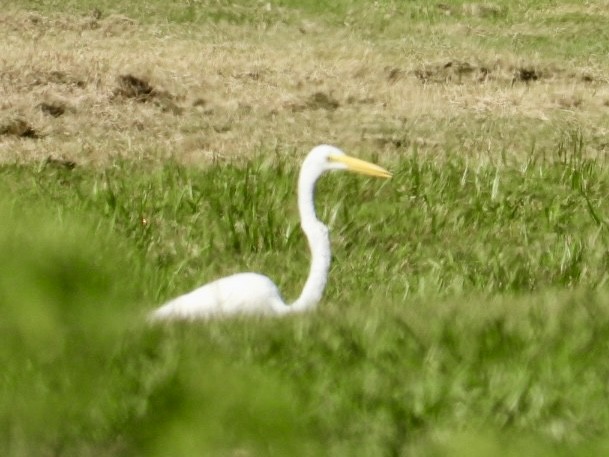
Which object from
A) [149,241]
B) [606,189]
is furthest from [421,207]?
[149,241]

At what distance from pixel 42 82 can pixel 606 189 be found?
18.0 feet

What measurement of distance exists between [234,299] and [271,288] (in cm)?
20

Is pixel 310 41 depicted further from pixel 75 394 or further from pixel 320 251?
pixel 75 394

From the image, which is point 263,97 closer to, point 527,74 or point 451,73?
point 451,73

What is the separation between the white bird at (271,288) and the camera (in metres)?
5.42

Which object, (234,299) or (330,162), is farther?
(330,162)

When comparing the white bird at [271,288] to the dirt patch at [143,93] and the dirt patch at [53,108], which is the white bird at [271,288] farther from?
the dirt patch at [143,93]

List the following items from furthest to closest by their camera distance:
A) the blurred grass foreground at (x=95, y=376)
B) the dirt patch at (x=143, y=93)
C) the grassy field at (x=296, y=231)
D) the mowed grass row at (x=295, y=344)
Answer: the dirt patch at (x=143, y=93) → the grassy field at (x=296, y=231) → the mowed grass row at (x=295, y=344) → the blurred grass foreground at (x=95, y=376)

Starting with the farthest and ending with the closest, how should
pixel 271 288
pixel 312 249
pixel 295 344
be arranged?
pixel 312 249
pixel 271 288
pixel 295 344

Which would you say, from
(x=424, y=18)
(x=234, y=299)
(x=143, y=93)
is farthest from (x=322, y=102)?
(x=424, y=18)

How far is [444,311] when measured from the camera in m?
4.61

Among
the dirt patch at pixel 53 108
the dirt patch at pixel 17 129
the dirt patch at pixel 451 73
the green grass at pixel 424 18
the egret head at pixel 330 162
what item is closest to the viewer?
the egret head at pixel 330 162

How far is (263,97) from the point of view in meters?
13.4

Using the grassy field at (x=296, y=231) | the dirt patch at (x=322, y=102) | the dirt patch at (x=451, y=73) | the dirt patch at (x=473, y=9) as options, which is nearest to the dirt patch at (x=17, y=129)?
the grassy field at (x=296, y=231)
